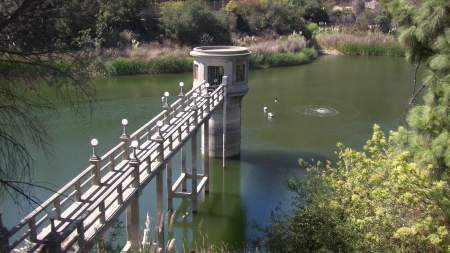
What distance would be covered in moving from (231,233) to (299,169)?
5947mm

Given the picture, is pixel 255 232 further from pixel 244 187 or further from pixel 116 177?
pixel 116 177

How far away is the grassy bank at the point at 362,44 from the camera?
50.7m

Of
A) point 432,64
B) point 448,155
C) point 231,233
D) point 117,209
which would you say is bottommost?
point 231,233

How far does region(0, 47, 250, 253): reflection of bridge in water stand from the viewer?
25.4ft

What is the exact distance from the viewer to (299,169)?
65.7 feet

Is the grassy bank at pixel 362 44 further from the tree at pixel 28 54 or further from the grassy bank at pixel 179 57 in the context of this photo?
the tree at pixel 28 54

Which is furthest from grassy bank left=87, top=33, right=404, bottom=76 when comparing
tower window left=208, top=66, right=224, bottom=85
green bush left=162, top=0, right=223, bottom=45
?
tower window left=208, top=66, right=224, bottom=85

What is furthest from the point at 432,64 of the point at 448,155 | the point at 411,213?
the point at 411,213

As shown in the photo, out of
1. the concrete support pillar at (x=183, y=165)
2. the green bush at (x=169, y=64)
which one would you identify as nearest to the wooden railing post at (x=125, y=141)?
the concrete support pillar at (x=183, y=165)

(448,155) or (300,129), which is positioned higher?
(448,155)

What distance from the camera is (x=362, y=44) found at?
170ft

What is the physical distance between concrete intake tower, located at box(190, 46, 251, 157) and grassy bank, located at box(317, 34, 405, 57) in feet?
111

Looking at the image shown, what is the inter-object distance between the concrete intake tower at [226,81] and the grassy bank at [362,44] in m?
33.8

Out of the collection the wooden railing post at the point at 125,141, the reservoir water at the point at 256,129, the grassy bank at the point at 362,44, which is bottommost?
the reservoir water at the point at 256,129
